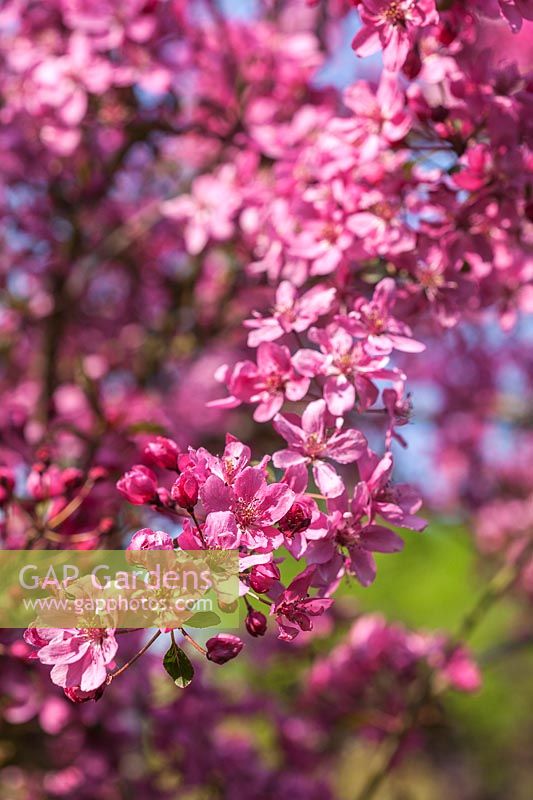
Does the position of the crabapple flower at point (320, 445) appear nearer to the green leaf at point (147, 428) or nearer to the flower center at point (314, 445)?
the flower center at point (314, 445)

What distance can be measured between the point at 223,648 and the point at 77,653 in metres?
0.22

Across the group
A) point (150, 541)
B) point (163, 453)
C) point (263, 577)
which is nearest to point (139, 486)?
point (163, 453)

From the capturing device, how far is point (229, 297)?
11.5ft

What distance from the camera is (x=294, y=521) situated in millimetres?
1324

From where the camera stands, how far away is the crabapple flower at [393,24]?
5.30 ft

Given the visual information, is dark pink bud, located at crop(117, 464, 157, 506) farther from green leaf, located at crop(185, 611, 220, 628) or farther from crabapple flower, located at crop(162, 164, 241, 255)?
crabapple flower, located at crop(162, 164, 241, 255)

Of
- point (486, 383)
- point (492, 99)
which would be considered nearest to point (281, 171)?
point (492, 99)

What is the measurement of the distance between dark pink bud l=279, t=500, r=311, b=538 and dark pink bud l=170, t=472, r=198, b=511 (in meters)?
0.14

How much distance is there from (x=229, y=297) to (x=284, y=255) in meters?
1.47

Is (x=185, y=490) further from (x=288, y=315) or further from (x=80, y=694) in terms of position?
(x=288, y=315)

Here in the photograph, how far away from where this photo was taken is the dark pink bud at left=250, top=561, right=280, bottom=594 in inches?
50.0

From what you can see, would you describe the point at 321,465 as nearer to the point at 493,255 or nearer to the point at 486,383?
the point at 493,255

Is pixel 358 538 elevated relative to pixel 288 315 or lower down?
lower down

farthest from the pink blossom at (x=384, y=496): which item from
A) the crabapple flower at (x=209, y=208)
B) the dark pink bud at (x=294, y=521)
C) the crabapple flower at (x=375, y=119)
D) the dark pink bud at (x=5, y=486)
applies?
the crabapple flower at (x=209, y=208)
